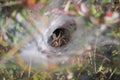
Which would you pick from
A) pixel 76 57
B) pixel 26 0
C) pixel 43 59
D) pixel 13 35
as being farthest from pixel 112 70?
pixel 26 0

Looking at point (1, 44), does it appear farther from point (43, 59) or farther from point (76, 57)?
point (76, 57)

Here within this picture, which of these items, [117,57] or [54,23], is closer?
[117,57]

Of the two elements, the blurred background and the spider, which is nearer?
the blurred background

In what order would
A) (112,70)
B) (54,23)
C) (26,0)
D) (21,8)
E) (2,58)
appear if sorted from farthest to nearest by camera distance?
(54,23)
(112,70)
(2,58)
(21,8)
(26,0)

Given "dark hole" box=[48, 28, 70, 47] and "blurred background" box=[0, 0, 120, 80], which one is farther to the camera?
"dark hole" box=[48, 28, 70, 47]

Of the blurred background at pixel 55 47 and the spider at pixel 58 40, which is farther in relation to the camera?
the spider at pixel 58 40
